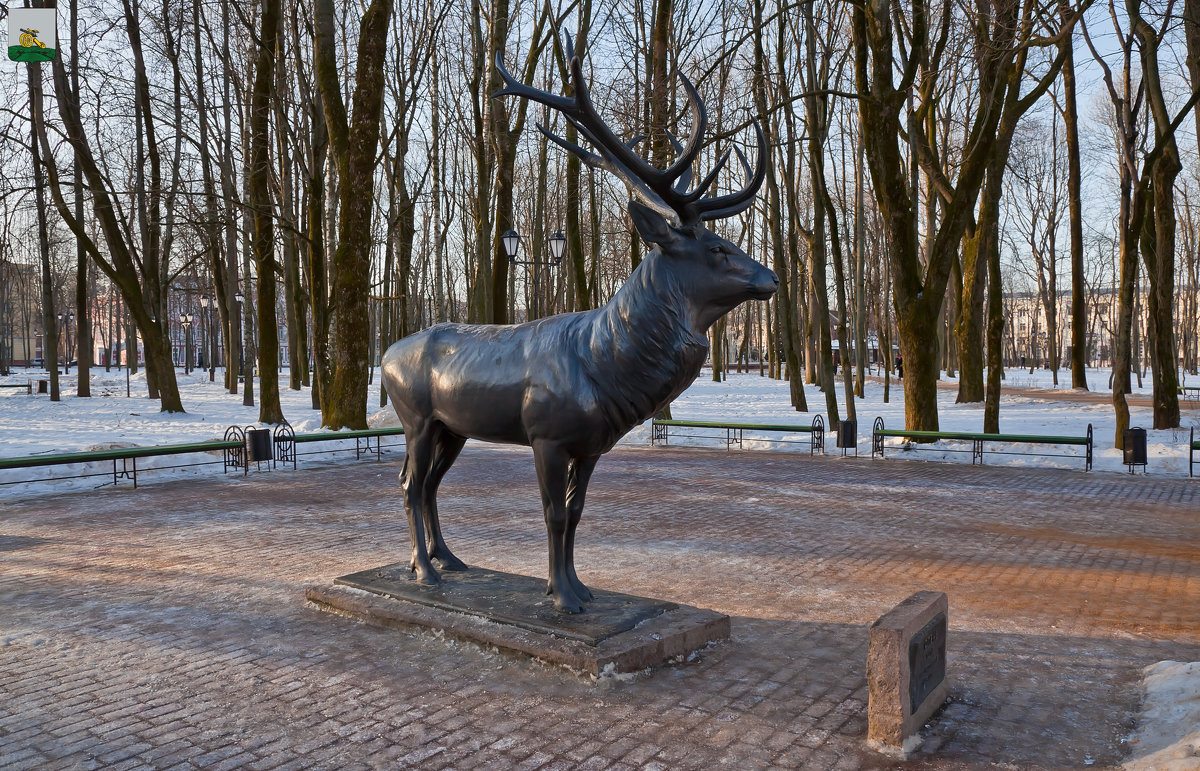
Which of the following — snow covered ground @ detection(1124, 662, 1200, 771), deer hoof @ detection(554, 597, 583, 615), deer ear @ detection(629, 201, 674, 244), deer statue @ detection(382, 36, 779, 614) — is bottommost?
snow covered ground @ detection(1124, 662, 1200, 771)

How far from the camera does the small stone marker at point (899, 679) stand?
377 cm

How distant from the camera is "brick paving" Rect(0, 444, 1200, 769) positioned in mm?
3816

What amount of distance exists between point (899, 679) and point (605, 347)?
2.33 m

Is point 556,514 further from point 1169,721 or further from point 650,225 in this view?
point 1169,721

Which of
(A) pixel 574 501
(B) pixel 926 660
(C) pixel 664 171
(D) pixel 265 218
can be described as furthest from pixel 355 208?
(B) pixel 926 660

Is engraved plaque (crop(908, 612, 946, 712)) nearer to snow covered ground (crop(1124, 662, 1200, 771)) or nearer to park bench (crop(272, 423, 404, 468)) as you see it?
snow covered ground (crop(1124, 662, 1200, 771))

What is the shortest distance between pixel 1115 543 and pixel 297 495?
386 inches

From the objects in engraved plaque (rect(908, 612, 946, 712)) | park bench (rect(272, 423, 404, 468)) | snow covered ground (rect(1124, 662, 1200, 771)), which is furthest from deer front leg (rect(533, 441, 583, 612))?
park bench (rect(272, 423, 404, 468))

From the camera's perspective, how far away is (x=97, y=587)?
6.55 m

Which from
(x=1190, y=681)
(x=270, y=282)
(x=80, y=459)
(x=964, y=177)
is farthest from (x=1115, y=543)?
(x=270, y=282)

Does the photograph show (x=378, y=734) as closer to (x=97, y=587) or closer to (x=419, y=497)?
(x=419, y=497)

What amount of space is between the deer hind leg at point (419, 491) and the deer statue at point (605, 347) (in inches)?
13.4

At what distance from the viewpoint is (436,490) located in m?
6.10

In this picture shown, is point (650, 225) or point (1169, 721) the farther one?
point (650, 225)
